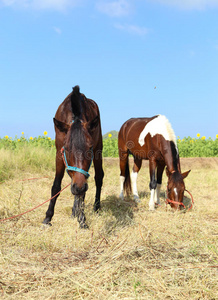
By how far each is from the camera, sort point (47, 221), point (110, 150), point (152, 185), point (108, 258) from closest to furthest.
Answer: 1. point (108, 258)
2. point (47, 221)
3. point (152, 185)
4. point (110, 150)

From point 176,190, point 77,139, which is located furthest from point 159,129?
point 77,139

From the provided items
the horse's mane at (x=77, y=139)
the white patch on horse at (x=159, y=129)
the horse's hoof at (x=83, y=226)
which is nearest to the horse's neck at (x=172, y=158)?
the white patch on horse at (x=159, y=129)

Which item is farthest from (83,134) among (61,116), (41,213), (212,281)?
(41,213)

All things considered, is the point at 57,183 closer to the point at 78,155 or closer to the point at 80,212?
the point at 80,212

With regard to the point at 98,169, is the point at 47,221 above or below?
below

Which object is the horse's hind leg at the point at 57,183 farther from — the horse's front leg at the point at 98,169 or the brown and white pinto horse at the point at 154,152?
the brown and white pinto horse at the point at 154,152

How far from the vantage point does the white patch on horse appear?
226 inches

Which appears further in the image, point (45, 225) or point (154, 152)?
point (154, 152)

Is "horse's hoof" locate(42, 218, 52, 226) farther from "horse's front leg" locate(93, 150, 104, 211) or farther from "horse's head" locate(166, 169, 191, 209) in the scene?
"horse's head" locate(166, 169, 191, 209)

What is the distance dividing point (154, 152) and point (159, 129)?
0.50 m

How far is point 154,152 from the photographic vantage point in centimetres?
593

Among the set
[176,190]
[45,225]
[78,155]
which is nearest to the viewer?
[78,155]

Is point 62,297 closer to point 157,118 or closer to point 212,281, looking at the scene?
point 212,281

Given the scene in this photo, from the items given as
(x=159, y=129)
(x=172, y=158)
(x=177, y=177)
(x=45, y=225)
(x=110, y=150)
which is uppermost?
(x=159, y=129)
